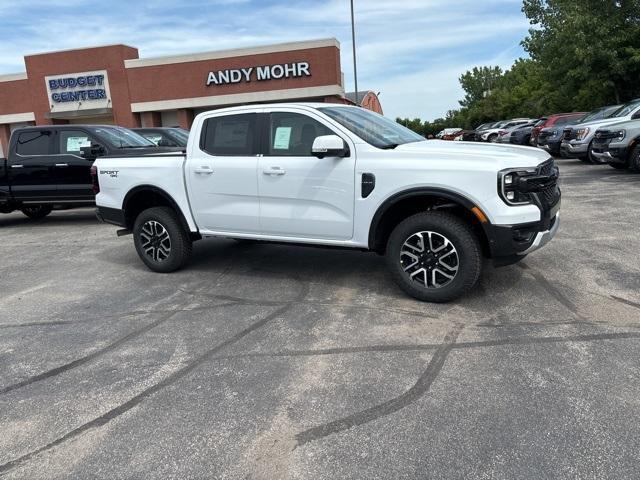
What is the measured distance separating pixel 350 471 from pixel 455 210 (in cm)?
290

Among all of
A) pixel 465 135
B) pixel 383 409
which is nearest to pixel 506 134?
pixel 465 135

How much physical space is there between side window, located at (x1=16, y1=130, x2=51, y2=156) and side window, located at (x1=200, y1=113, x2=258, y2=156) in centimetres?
605

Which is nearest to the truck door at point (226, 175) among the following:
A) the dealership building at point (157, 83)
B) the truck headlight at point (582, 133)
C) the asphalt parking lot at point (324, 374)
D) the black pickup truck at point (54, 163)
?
the asphalt parking lot at point (324, 374)

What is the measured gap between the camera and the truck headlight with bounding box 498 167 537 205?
453cm

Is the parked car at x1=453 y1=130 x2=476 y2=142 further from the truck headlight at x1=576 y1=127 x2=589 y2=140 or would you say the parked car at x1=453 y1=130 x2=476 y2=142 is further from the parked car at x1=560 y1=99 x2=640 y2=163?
the truck headlight at x1=576 y1=127 x2=589 y2=140

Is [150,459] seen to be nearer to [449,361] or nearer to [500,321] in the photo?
[449,361]

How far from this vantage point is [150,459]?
2918 mm

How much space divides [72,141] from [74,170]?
1.95ft

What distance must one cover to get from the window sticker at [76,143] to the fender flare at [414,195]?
729 cm

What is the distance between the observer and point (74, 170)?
10305 mm

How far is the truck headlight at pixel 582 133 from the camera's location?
1557cm

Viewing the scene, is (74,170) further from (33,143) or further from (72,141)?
(33,143)

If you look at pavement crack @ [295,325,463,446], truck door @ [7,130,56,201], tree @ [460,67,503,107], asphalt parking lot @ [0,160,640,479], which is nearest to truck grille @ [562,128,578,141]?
asphalt parking lot @ [0,160,640,479]

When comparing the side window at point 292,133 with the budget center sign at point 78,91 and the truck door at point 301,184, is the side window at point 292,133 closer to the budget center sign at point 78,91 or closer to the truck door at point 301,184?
the truck door at point 301,184
